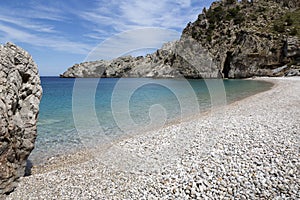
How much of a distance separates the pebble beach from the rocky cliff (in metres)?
54.3

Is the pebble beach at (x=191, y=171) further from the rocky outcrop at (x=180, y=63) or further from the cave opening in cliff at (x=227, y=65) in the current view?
the rocky outcrop at (x=180, y=63)

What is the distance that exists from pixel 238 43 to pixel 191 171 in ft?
243

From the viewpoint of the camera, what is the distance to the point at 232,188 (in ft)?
15.1

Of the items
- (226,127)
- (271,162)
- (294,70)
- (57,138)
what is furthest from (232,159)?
(294,70)

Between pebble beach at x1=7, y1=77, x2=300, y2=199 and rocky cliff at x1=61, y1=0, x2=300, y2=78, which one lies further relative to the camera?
rocky cliff at x1=61, y1=0, x2=300, y2=78

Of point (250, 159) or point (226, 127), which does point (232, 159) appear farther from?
point (226, 127)

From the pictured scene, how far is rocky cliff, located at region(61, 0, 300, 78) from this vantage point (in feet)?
194

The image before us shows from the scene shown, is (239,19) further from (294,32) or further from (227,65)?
(294,32)

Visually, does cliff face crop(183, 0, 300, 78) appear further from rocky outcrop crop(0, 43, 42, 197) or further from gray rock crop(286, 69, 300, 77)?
rocky outcrop crop(0, 43, 42, 197)

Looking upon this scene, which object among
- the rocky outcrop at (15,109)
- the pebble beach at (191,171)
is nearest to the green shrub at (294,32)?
the pebble beach at (191,171)

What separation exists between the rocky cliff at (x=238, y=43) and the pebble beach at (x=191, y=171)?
54297 mm

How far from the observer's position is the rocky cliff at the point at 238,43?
5909cm

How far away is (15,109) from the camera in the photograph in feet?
19.3

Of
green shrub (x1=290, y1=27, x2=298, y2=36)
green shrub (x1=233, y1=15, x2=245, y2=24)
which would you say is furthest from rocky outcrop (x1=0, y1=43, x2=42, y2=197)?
green shrub (x1=233, y1=15, x2=245, y2=24)
